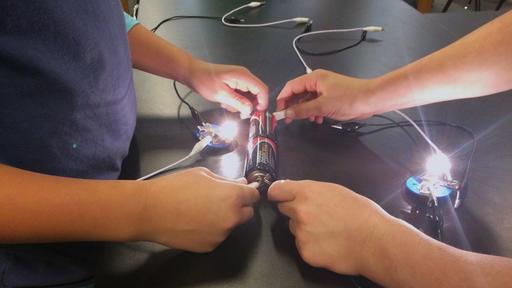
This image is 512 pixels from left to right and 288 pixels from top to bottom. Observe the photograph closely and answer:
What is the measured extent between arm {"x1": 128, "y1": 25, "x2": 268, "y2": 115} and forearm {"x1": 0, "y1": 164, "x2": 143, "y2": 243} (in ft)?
1.09

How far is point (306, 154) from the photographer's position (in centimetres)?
61

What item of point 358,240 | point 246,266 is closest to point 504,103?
point 358,240

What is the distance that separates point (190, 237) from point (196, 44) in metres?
0.67

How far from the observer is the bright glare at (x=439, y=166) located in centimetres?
52

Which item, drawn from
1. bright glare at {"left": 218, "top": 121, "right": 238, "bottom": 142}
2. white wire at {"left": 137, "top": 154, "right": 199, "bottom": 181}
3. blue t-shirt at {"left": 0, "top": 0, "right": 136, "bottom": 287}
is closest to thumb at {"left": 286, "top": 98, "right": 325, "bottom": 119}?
bright glare at {"left": 218, "top": 121, "right": 238, "bottom": 142}

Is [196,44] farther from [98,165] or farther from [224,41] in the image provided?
[98,165]

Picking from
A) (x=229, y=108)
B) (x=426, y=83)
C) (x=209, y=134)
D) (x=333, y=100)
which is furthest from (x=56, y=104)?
(x=426, y=83)

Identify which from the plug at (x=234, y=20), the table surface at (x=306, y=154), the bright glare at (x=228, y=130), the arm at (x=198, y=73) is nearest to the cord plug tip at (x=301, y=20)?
the table surface at (x=306, y=154)

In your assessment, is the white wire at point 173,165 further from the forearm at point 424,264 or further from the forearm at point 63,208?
the forearm at point 424,264

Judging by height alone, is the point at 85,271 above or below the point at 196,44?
below

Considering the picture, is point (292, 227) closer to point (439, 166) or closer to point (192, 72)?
point (439, 166)

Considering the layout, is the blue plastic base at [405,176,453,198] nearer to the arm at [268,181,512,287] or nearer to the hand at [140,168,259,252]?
the arm at [268,181,512,287]

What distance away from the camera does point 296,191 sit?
18.9 inches

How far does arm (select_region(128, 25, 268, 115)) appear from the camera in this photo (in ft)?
2.33
